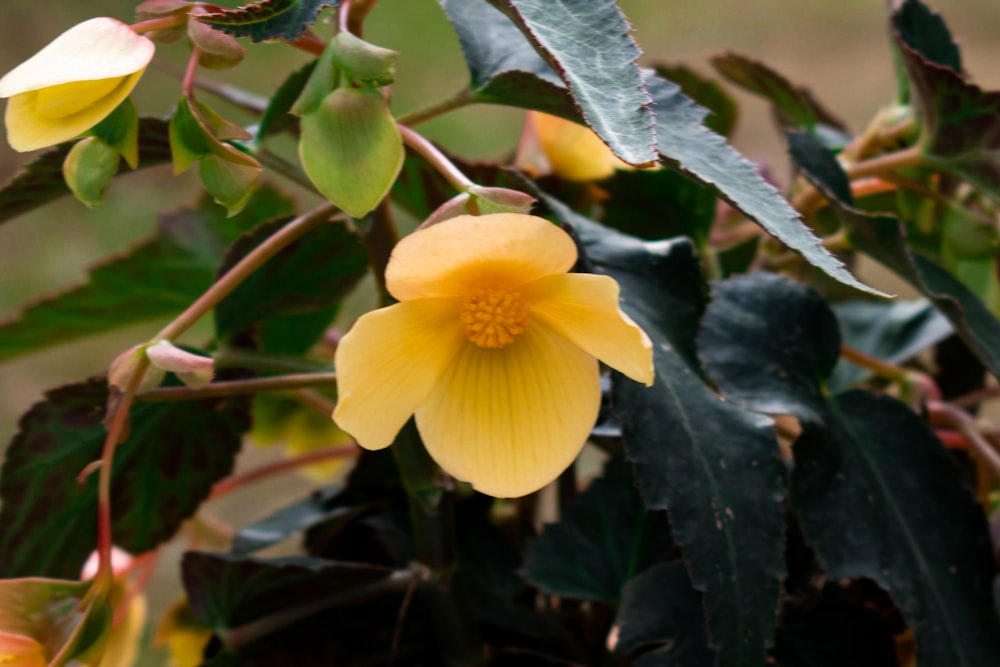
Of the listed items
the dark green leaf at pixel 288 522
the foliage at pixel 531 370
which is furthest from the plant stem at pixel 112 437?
the dark green leaf at pixel 288 522

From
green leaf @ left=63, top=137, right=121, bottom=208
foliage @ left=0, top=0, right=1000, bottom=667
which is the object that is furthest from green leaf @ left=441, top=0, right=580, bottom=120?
green leaf @ left=63, top=137, right=121, bottom=208

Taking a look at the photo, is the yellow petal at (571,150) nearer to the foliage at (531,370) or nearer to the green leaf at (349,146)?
the foliage at (531,370)

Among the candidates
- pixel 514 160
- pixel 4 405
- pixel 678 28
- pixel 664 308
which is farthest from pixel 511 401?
pixel 678 28

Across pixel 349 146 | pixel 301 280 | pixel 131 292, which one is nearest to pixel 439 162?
pixel 349 146

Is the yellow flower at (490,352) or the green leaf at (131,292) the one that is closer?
the yellow flower at (490,352)

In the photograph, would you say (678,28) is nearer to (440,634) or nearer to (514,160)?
(514,160)

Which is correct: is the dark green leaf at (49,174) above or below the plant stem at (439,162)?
below

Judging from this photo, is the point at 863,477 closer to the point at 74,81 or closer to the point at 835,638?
the point at 835,638

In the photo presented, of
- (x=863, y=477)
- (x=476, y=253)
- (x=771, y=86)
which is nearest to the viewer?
(x=476, y=253)
